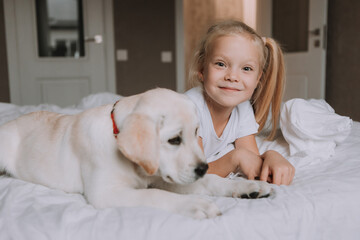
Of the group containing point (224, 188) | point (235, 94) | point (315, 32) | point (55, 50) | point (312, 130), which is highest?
point (315, 32)

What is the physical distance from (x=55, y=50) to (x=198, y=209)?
395cm

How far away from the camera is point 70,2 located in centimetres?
420

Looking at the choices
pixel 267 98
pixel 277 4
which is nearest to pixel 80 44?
pixel 277 4

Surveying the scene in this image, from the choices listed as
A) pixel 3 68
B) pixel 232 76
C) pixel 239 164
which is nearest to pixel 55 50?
pixel 3 68

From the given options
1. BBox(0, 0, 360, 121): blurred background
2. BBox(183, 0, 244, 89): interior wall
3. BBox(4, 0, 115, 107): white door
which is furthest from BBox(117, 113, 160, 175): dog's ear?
BBox(183, 0, 244, 89): interior wall

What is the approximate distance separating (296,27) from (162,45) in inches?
74.6

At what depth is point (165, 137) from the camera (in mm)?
898

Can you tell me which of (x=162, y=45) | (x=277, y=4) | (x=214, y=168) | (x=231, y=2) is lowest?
(x=214, y=168)

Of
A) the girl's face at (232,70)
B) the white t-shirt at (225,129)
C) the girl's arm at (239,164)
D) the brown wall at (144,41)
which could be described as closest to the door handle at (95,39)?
the brown wall at (144,41)

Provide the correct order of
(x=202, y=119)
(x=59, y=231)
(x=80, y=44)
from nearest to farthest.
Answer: (x=59, y=231)
(x=202, y=119)
(x=80, y=44)

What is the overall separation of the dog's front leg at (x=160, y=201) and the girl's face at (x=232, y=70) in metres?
0.64

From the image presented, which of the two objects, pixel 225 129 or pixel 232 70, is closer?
pixel 232 70

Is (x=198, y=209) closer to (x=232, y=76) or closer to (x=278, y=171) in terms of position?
(x=278, y=171)

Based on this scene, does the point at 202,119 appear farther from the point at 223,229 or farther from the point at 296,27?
the point at 296,27
